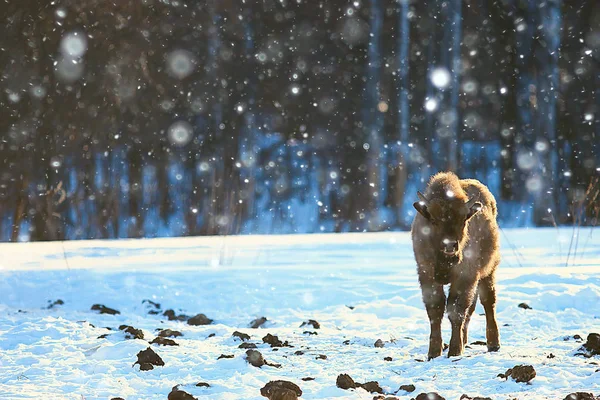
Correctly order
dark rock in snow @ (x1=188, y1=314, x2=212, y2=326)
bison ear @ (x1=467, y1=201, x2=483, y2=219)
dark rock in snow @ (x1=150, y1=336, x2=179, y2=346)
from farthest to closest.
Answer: dark rock in snow @ (x1=188, y1=314, x2=212, y2=326)
dark rock in snow @ (x1=150, y1=336, x2=179, y2=346)
bison ear @ (x1=467, y1=201, x2=483, y2=219)

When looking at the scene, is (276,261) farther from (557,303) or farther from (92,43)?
(92,43)

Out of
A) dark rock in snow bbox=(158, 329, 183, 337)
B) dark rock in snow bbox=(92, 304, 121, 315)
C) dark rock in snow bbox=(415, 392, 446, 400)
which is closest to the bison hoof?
dark rock in snow bbox=(415, 392, 446, 400)

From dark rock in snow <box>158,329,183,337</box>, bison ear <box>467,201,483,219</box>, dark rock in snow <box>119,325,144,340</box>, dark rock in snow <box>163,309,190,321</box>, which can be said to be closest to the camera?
bison ear <box>467,201,483,219</box>

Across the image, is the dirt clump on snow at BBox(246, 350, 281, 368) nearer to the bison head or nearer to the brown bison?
the brown bison

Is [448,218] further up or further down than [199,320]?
further up

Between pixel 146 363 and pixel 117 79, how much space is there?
21.1 metres

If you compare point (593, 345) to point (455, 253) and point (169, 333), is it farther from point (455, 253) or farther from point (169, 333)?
point (169, 333)

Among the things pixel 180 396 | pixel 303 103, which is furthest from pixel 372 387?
pixel 303 103

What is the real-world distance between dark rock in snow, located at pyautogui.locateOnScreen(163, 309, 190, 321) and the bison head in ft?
12.8

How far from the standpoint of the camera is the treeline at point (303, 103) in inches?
885

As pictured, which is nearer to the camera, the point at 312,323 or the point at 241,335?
the point at 241,335

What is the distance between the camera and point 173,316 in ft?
27.5

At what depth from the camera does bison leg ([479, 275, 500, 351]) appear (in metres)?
6.24

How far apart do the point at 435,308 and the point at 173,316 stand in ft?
12.1
